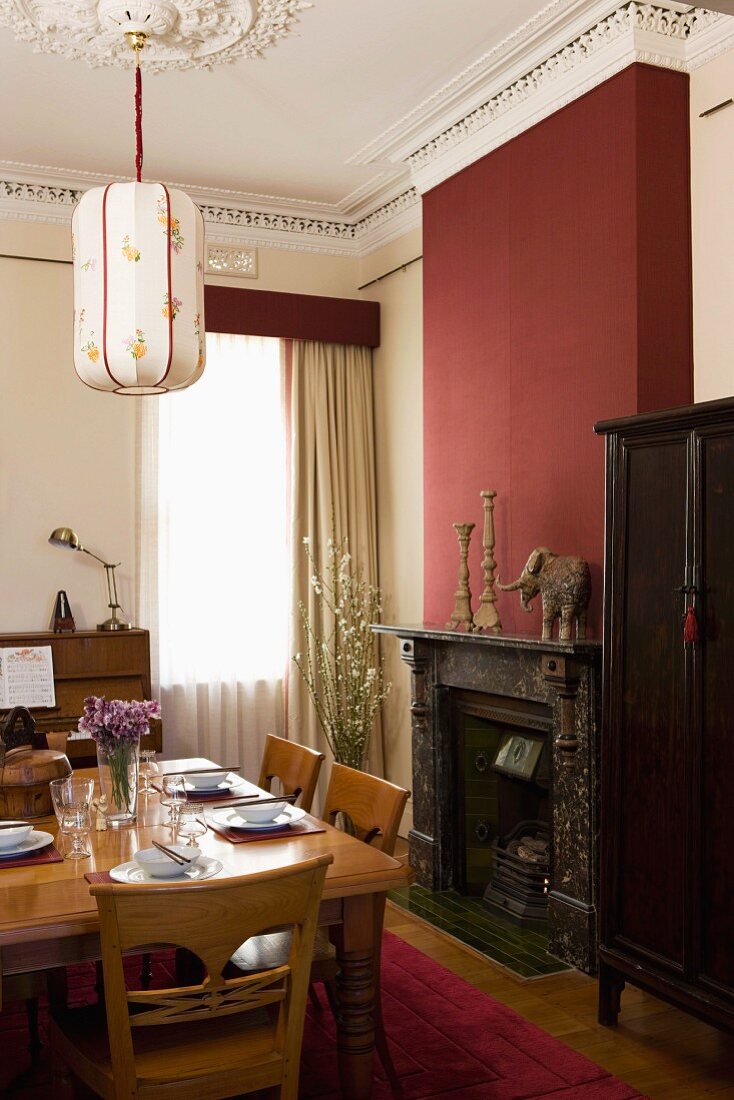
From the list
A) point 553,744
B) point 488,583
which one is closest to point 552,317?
point 488,583

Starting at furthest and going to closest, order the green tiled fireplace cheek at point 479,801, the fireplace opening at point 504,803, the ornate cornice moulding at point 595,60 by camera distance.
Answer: the green tiled fireplace cheek at point 479,801
the fireplace opening at point 504,803
the ornate cornice moulding at point 595,60

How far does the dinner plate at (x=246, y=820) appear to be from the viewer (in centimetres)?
282

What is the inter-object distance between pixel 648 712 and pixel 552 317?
1714 mm

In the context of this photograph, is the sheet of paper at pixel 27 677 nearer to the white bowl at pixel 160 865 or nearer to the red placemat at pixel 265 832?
the red placemat at pixel 265 832

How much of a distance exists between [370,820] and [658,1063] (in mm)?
1083

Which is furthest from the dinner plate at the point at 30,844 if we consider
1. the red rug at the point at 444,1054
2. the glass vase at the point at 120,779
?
the red rug at the point at 444,1054

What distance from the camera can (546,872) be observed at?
4152 millimetres

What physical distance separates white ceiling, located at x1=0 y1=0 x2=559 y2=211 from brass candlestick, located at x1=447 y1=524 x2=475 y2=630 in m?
1.84

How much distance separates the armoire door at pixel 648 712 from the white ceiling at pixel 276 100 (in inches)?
71.5

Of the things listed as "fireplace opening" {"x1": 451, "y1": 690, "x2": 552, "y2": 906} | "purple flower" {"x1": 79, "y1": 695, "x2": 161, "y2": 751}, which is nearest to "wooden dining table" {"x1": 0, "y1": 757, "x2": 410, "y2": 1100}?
"purple flower" {"x1": 79, "y1": 695, "x2": 161, "y2": 751}

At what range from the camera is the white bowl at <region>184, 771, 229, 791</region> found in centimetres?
328

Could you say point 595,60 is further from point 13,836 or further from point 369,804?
point 13,836

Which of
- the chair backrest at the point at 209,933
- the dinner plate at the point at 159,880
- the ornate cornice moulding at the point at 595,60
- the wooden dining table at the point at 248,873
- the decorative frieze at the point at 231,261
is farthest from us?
the decorative frieze at the point at 231,261

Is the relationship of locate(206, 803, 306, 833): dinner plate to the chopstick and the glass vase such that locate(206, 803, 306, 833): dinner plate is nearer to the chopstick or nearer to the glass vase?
the glass vase
